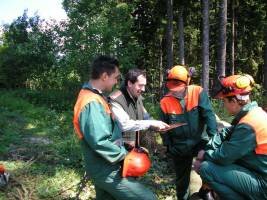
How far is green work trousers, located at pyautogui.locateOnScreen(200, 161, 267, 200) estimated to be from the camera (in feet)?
14.3

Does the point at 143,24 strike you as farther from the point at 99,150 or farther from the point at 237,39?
the point at 99,150

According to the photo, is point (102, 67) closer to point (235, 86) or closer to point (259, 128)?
point (235, 86)

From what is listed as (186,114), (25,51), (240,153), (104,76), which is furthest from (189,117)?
(25,51)

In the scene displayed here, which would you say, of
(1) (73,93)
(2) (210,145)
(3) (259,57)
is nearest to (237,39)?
(3) (259,57)

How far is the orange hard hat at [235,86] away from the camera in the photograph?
442cm

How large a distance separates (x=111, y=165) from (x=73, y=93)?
15.9m

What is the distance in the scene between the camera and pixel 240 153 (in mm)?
4285

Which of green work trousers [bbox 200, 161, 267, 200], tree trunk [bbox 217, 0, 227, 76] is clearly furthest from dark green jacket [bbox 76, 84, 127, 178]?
tree trunk [bbox 217, 0, 227, 76]

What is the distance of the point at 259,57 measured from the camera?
31984mm

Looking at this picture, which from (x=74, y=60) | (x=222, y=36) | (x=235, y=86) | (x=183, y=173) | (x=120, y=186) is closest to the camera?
(x=120, y=186)

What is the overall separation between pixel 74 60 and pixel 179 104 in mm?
12772

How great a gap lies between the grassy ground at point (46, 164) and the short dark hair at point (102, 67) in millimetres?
2833

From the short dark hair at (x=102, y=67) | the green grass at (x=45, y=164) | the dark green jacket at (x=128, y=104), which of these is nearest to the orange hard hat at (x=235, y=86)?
the short dark hair at (x=102, y=67)

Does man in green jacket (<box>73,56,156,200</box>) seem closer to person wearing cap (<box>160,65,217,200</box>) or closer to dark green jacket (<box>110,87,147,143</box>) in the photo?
dark green jacket (<box>110,87,147,143</box>)
